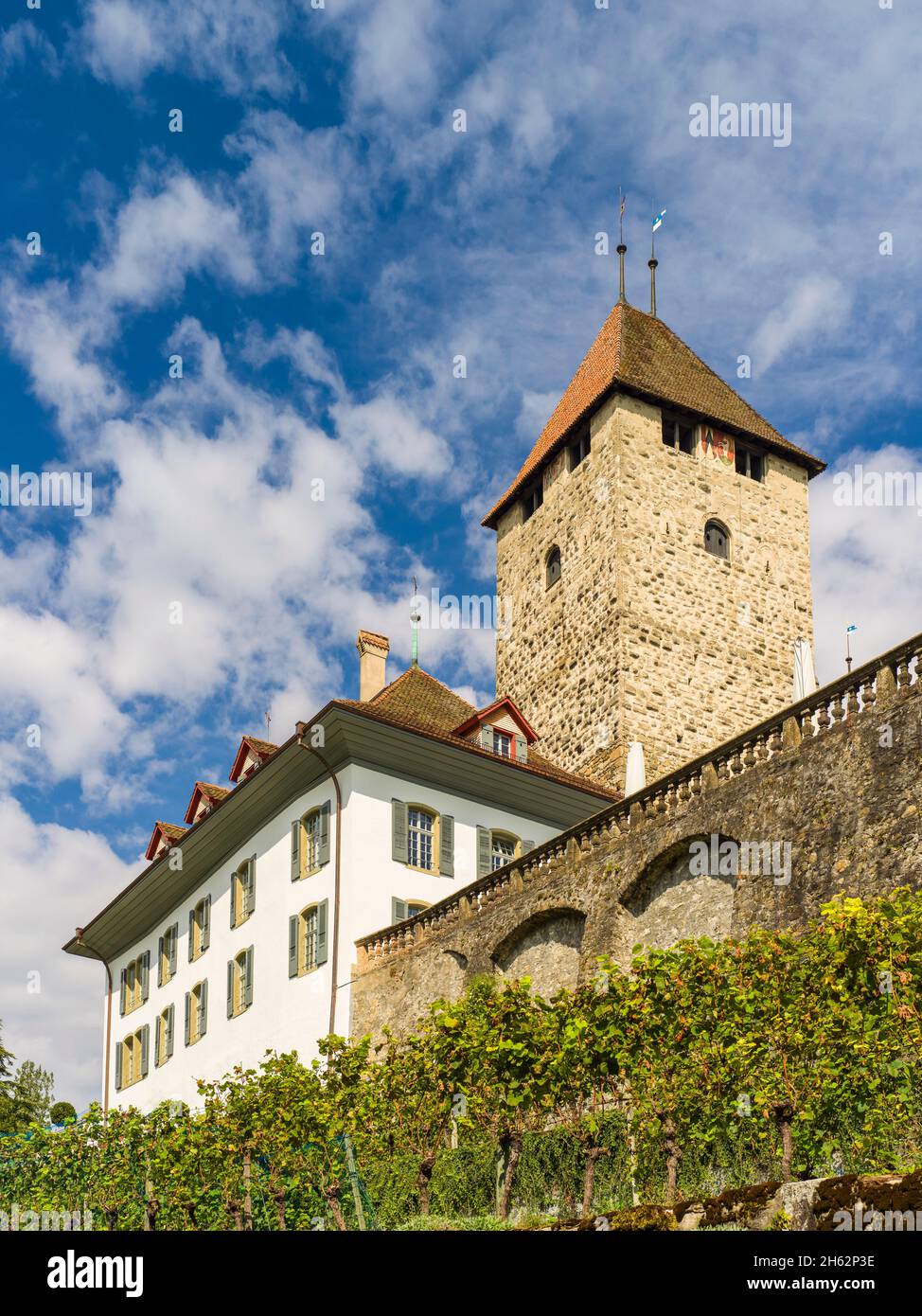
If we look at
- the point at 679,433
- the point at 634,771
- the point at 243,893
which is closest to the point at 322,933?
the point at 243,893

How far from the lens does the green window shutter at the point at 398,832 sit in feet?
92.2

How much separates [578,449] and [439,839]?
47.7 ft

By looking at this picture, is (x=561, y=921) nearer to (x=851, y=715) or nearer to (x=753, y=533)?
(x=851, y=715)

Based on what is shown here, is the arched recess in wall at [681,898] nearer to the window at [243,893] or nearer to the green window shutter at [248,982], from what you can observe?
the green window shutter at [248,982]

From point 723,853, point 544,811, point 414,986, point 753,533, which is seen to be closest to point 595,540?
point 753,533

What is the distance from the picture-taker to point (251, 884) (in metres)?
31.4

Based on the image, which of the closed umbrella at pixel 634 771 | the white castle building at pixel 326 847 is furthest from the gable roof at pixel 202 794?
the closed umbrella at pixel 634 771

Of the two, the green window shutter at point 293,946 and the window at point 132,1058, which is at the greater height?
the green window shutter at point 293,946

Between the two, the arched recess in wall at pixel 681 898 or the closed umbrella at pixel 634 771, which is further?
the closed umbrella at pixel 634 771

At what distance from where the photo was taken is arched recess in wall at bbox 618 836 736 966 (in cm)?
1922

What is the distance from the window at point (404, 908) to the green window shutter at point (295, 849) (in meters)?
2.32

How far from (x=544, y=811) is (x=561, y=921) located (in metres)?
8.09

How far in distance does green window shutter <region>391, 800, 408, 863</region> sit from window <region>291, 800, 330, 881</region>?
4.02ft

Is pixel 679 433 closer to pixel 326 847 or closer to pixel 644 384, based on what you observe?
pixel 644 384
